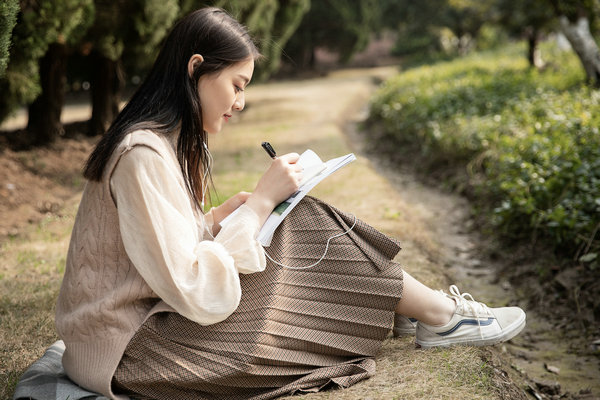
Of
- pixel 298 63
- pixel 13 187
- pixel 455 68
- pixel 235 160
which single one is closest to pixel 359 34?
pixel 298 63

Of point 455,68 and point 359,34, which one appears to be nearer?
point 455,68

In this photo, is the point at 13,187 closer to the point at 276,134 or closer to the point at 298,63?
the point at 276,134

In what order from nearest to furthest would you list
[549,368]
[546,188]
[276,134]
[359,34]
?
1. [549,368]
2. [546,188]
3. [276,134]
4. [359,34]

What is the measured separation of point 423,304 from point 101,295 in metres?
1.11

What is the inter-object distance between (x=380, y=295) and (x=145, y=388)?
2.73ft

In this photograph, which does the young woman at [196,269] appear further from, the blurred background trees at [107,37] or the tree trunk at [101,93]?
the tree trunk at [101,93]

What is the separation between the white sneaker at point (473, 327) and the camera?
8.08 ft

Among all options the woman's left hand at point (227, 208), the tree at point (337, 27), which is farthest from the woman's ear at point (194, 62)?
the tree at point (337, 27)

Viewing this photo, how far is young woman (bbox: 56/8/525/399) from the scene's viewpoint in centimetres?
193

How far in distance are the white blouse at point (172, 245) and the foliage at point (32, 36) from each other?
131 inches

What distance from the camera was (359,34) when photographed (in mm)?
20688

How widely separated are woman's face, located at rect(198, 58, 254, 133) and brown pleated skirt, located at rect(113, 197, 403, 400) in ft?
1.34

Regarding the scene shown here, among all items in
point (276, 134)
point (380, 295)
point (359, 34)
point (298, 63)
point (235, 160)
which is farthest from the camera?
point (298, 63)

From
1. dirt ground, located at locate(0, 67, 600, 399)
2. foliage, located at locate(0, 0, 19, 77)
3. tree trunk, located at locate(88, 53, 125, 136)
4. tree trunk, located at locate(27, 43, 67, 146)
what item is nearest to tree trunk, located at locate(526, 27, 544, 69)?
dirt ground, located at locate(0, 67, 600, 399)
